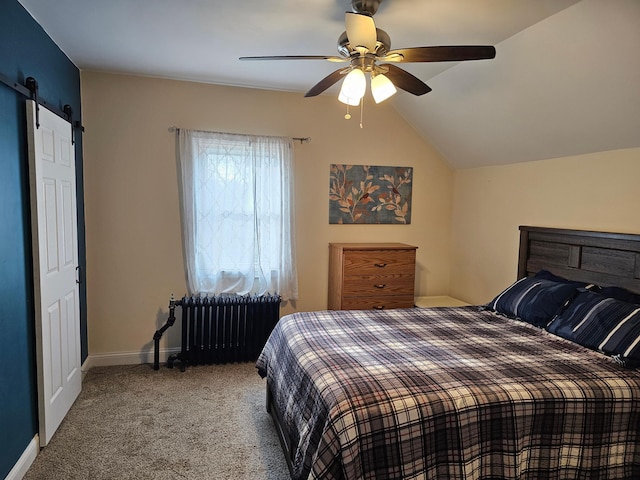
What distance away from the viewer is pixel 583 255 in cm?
294

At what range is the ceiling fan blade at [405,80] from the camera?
226 centimetres

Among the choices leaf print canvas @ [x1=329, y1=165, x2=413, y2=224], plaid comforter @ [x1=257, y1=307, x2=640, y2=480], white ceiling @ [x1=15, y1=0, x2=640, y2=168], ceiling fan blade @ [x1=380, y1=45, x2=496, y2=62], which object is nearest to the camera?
plaid comforter @ [x1=257, y1=307, x2=640, y2=480]

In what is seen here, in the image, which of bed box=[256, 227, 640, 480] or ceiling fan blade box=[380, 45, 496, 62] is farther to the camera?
ceiling fan blade box=[380, 45, 496, 62]

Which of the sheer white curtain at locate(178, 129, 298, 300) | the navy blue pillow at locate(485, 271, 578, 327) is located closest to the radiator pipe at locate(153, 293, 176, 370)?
the sheer white curtain at locate(178, 129, 298, 300)

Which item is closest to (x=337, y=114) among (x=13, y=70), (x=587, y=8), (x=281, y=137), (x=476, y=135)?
(x=281, y=137)

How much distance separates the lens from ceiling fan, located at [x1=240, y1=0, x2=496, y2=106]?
6.06ft

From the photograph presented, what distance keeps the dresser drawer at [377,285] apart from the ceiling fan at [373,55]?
1.89 m

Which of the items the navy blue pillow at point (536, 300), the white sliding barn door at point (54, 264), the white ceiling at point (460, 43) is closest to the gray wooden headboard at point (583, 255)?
the navy blue pillow at point (536, 300)

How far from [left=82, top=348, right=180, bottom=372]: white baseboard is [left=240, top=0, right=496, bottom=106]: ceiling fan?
112 inches

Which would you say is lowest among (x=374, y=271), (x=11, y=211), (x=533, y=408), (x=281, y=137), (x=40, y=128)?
(x=533, y=408)

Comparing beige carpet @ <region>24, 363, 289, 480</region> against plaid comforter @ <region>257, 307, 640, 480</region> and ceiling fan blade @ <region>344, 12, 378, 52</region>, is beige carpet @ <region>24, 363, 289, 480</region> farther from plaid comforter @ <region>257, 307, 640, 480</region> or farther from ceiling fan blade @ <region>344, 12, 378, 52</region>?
ceiling fan blade @ <region>344, 12, 378, 52</region>

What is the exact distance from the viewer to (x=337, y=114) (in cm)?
411

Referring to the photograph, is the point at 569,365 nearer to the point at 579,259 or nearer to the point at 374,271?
the point at 579,259

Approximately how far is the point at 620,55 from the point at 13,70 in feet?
10.7
